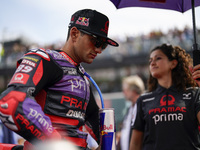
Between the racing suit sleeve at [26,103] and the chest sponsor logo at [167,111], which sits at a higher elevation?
the racing suit sleeve at [26,103]

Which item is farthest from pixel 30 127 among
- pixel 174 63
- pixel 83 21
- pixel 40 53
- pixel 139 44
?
pixel 139 44

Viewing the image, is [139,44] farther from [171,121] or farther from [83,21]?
[83,21]

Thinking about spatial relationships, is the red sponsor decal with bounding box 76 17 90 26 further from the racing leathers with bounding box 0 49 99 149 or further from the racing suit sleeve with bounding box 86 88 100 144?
the racing suit sleeve with bounding box 86 88 100 144

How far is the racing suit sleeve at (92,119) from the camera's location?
2.23 m

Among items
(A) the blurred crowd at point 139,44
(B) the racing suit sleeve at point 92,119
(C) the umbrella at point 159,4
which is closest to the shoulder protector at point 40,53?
(B) the racing suit sleeve at point 92,119

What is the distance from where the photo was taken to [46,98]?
1.80 meters

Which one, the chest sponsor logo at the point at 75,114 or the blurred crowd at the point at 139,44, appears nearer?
the chest sponsor logo at the point at 75,114

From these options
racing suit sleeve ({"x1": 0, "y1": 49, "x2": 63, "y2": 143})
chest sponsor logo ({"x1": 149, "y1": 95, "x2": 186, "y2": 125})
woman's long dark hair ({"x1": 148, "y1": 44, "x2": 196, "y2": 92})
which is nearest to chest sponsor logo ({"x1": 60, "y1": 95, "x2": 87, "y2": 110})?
racing suit sleeve ({"x1": 0, "y1": 49, "x2": 63, "y2": 143})

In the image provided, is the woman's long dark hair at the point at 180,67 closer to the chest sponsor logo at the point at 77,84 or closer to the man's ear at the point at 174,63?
the man's ear at the point at 174,63

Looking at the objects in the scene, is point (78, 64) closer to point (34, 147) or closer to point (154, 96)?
point (34, 147)

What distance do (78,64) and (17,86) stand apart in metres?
0.67

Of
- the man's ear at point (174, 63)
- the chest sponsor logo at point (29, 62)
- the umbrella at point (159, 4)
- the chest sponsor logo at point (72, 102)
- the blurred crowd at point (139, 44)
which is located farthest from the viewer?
the blurred crowd at point (139, 44)

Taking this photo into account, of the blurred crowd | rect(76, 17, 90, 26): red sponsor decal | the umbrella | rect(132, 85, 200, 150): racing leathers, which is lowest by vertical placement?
rect(132, 85, 200, 150): racing leathers

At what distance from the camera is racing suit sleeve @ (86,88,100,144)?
2.23m
